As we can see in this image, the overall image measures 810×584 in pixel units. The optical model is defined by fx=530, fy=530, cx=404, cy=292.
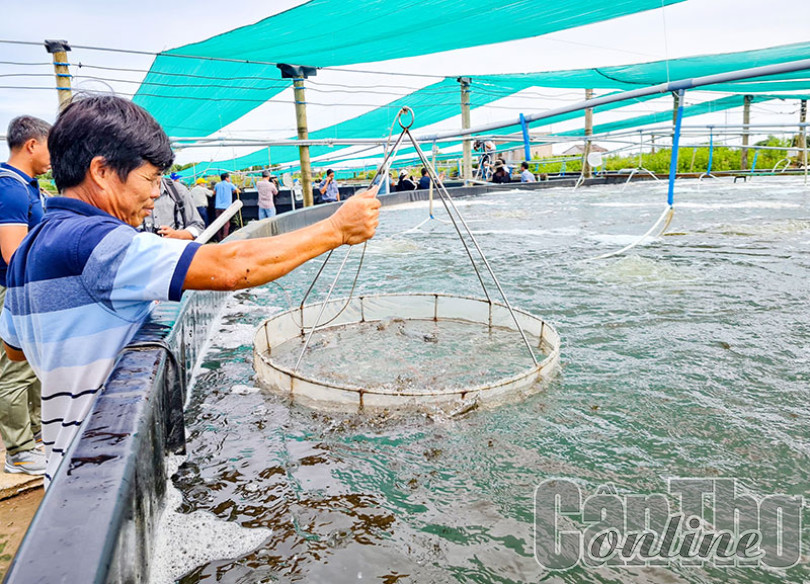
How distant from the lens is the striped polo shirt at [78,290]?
1.18 m

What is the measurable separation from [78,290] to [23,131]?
180 cm

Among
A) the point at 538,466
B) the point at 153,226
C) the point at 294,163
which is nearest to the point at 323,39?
the point at 153,226

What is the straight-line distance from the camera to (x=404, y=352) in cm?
342

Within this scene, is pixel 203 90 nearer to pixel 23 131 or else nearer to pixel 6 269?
pixel 23 131

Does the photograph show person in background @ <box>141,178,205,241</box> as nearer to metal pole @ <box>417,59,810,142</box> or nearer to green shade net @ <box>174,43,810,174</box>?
metal pole @ <box>417,59,810,142</box>

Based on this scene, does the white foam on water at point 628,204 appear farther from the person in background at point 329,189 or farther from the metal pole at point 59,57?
the metal pole at point 59,57

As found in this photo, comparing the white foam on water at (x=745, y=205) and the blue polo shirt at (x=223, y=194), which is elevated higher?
the blue polo shirt at (x=223, y=194)

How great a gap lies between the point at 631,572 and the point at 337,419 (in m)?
1.36

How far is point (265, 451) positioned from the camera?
2.25 m

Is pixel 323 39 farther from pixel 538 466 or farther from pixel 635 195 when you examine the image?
pixel 635 195

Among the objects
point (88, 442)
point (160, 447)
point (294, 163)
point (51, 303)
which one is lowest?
point (160, 447)

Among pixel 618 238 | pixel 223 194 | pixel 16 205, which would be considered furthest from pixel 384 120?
pixel 16 205

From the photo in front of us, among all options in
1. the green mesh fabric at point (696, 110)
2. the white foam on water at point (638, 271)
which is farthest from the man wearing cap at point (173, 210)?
the green mesh fabric at point (696, 110)

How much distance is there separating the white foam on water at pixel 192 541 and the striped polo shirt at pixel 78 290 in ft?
1.59
